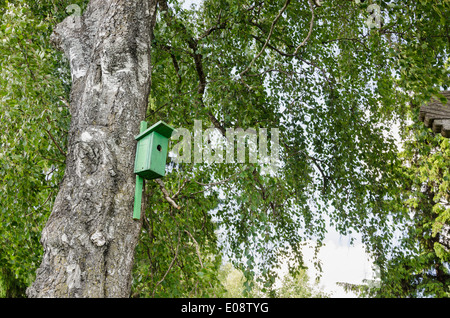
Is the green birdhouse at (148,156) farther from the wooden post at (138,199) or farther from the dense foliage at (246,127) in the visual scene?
the dense foliage at (246,127)

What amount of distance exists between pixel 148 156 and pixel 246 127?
80.3 inches

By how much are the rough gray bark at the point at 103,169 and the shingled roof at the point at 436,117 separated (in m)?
2.07

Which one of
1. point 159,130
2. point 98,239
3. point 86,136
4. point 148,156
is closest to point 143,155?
point 148,156

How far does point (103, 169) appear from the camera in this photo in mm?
1804

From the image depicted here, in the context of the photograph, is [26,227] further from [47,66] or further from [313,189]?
[313,189]

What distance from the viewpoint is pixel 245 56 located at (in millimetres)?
4492

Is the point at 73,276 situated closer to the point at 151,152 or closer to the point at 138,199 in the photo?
the point at 138,199

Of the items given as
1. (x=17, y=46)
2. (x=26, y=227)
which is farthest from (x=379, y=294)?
(x=17, y=46)

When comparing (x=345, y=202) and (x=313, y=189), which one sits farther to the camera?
(x=313, y=189)

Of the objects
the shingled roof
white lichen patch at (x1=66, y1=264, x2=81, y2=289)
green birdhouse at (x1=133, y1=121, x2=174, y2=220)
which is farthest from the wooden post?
the shingled roof

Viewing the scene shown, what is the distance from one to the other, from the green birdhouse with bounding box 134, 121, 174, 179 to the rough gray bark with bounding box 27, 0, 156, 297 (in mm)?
44

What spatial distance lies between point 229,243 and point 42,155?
8.68 ft

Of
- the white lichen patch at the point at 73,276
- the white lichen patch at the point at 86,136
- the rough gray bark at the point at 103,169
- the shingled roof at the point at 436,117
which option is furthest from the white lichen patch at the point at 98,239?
the shingled roof at the point at 436,117

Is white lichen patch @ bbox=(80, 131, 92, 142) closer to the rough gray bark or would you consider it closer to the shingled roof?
the rough gray bark
